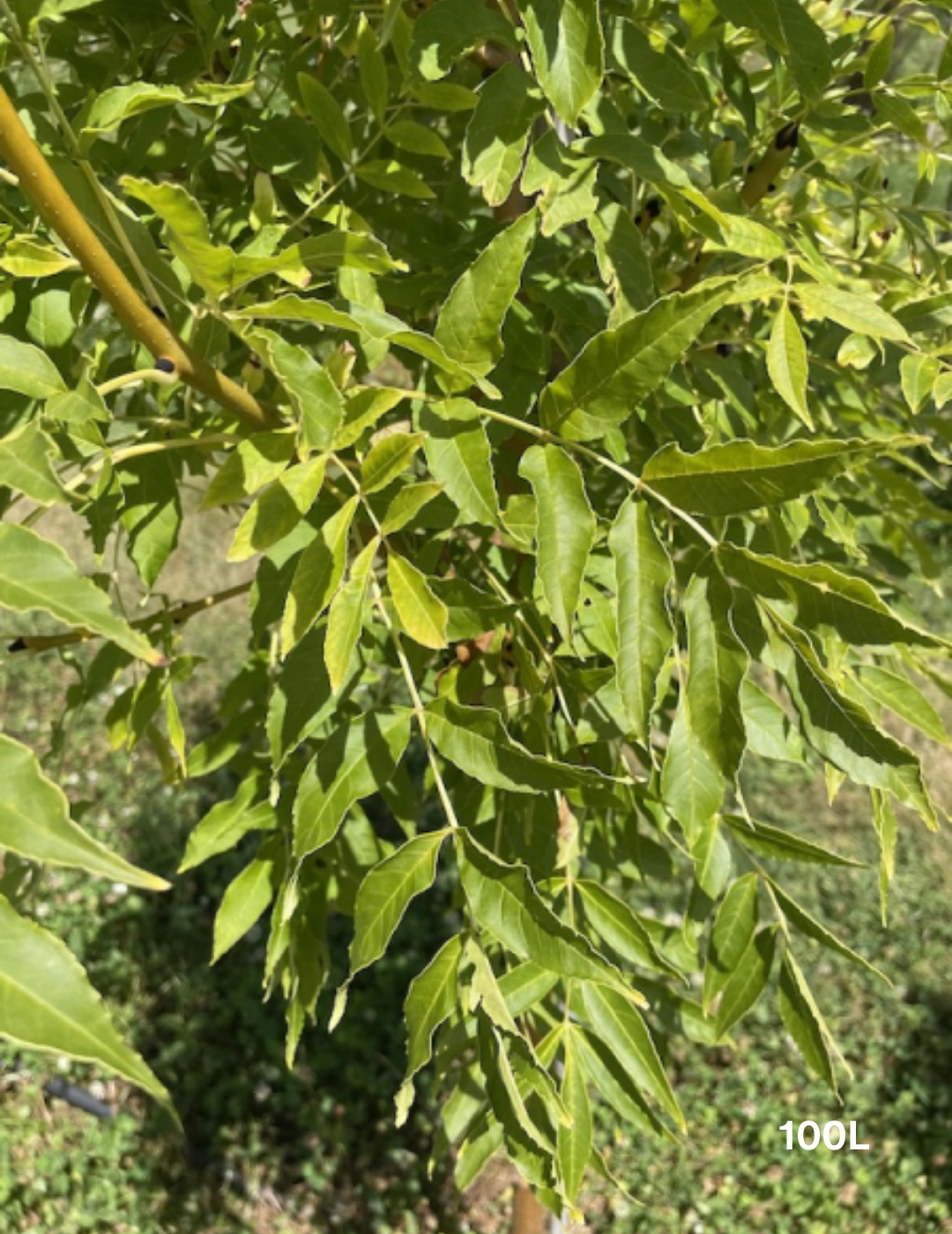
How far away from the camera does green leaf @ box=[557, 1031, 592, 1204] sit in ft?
3.18

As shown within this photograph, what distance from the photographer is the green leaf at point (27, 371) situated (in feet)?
2.31

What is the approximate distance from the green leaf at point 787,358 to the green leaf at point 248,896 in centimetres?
71

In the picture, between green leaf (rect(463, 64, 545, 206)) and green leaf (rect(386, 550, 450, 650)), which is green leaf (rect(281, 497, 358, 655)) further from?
green leaf (rect(463, 64, 545, 206))

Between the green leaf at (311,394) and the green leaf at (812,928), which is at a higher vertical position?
the green leaf at (311,394)

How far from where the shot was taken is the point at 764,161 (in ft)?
3.48

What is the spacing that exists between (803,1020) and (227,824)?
0.59 meters

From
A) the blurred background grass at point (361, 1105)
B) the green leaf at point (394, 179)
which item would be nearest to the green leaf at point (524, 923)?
the green leaf at point (394, 179)

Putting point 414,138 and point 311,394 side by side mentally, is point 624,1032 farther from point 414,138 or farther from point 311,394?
point 414,138

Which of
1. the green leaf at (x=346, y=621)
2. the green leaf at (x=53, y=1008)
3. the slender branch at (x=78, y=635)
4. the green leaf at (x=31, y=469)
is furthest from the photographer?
the slender branch at (x=78, y=635)

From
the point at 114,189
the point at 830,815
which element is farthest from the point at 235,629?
the point at 114,189

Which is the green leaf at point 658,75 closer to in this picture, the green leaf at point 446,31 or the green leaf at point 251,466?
the green leaf at point 446,31

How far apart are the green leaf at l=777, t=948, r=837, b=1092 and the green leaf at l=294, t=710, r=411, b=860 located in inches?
15.3

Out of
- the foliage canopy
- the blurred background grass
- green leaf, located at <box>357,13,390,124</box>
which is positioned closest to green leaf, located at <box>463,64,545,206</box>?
the foliage canopy

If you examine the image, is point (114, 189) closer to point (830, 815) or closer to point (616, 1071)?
point (616, 1071)
